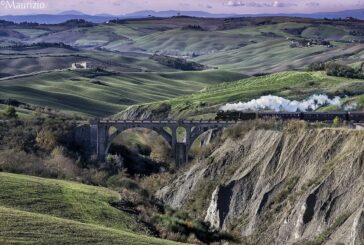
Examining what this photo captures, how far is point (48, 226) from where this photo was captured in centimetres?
3800

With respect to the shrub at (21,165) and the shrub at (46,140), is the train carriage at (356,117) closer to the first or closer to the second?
the shrub at (21,165)

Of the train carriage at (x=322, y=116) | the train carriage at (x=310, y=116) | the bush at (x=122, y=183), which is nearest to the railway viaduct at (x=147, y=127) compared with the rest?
the train carriage at (x=310, y=116)

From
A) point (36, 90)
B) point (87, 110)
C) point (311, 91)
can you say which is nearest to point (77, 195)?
point (311, 91)

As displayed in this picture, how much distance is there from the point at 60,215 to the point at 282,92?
299ft

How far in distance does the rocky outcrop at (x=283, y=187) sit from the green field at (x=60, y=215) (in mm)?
8903

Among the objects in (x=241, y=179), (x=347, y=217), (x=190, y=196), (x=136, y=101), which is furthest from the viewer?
(x=136, y=101)

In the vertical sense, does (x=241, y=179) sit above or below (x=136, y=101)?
above

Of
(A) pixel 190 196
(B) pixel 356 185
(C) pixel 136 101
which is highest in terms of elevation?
(B) pixel 356 185

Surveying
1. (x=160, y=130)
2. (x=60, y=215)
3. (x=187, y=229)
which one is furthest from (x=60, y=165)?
(x=60, y=215)

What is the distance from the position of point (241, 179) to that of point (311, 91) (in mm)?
68424

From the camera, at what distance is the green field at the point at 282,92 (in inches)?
4791

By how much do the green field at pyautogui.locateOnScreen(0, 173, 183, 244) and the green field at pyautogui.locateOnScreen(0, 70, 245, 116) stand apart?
85481 millimetres

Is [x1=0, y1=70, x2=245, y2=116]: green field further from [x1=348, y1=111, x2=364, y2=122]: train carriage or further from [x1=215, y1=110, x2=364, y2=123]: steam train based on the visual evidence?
[x1=348, y1=111, x2=364, y2=122]: train carriage

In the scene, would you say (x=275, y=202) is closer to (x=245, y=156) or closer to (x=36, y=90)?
(x=245, y=156)
